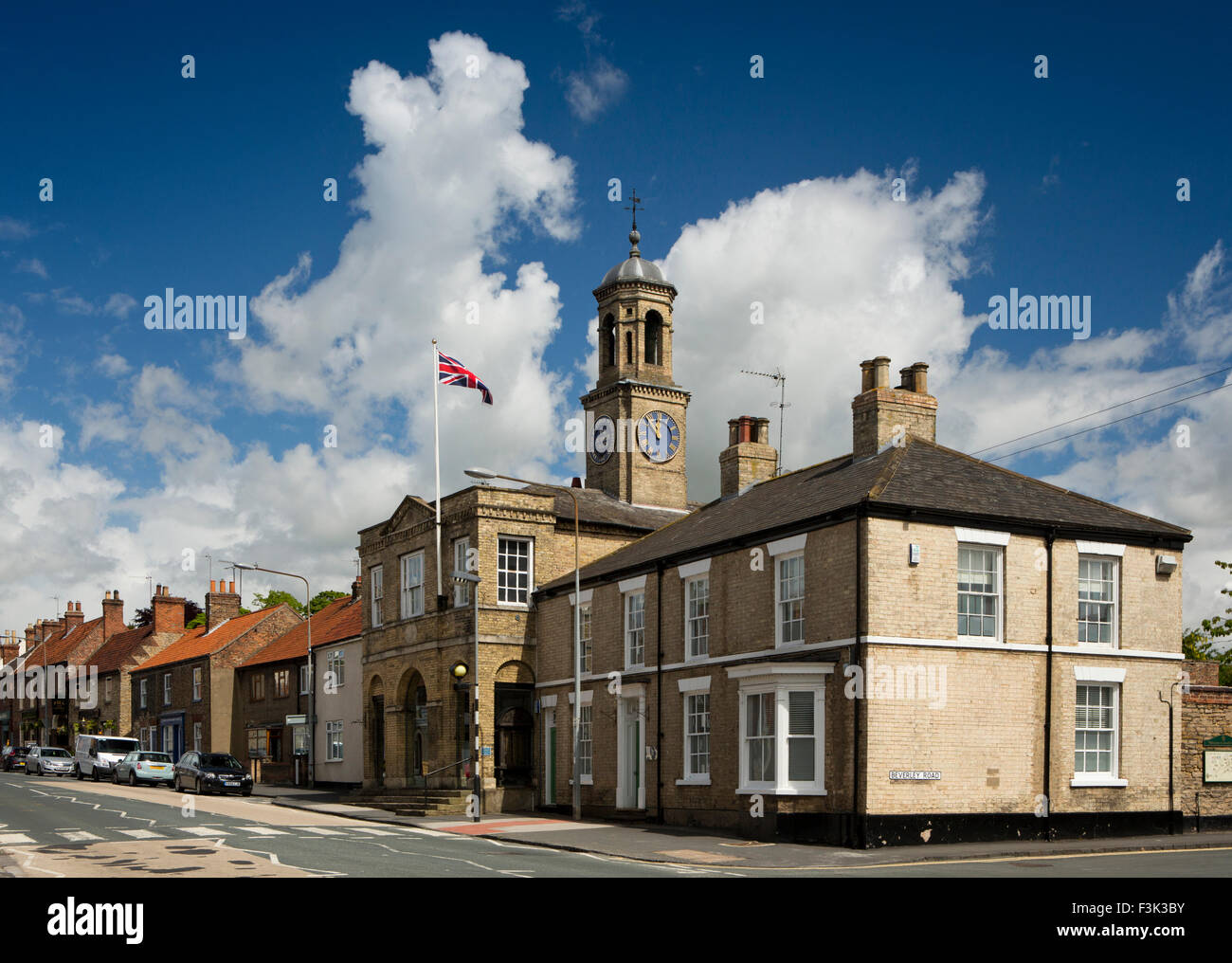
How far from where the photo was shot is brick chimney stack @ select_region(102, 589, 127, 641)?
9019cm

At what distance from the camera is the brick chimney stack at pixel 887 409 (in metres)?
30.0

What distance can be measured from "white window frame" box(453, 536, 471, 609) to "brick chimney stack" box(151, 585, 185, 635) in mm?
46002

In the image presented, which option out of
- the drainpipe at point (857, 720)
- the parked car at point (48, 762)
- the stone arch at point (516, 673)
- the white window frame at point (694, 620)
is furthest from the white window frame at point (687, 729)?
the parked car at point (48, 762)

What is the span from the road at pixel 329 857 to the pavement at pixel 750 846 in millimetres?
416

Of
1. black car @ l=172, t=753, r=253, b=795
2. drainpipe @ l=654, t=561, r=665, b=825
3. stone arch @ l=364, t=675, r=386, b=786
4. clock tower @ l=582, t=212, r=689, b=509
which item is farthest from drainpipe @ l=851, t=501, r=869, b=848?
black car @ l=172, t=753, r=253, b=795

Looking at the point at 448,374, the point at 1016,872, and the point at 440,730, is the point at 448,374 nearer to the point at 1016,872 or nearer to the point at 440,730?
the point at 440,730

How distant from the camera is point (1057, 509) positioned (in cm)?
2802

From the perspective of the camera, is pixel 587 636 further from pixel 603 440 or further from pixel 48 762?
pixel 48 762

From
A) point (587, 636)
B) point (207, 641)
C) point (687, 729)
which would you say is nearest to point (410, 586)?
point (587, 636)

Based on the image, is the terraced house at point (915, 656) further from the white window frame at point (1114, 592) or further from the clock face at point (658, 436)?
the clock face at point (658, 436)

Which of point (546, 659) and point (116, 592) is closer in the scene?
point (546, 659)

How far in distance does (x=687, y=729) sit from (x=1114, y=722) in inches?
378
